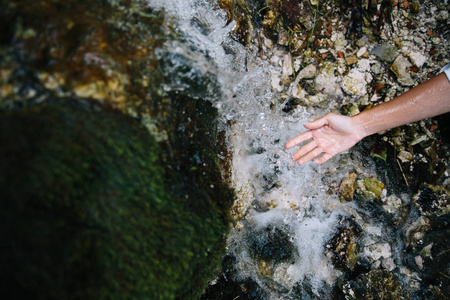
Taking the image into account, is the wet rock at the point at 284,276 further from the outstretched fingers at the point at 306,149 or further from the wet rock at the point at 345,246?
the outstretched fingers at the point at 306,149

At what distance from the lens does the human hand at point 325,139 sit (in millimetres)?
2801

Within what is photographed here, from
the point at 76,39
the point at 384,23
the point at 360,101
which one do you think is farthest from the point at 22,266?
the point at 384,23

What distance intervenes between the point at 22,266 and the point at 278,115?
288 cm

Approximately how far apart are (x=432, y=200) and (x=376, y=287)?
3.98 ft

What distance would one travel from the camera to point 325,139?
290 cm

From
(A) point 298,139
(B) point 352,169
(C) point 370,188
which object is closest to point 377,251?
(C) point 370,188

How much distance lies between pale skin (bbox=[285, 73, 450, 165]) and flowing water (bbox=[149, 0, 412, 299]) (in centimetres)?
41

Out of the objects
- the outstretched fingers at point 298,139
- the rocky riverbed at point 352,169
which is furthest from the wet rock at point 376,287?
the outstretched fingers at point 298,139

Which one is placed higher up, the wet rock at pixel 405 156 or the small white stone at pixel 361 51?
the small white stone at pixel 361 51

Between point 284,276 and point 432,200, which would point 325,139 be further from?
point 284,276

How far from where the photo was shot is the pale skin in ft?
8.14

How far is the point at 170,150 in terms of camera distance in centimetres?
212

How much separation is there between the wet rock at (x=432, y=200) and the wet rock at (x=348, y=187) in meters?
0.70

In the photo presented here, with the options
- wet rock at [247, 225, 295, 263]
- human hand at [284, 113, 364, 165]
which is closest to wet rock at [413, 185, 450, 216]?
human hand at [284, 113, 364, 165]
